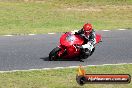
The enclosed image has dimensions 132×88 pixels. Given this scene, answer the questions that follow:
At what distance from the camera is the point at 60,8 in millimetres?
30422

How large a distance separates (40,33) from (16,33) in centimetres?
110

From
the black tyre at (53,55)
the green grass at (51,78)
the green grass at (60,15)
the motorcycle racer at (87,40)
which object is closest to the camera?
the green grass at (51,78)

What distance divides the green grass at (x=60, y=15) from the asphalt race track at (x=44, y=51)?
5.71 feet

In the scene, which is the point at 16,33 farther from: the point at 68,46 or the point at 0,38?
the point at 68,46

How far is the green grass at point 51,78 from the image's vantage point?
13.1 meters

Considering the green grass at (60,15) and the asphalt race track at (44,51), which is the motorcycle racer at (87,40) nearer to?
the asphalt race track at (44,51)

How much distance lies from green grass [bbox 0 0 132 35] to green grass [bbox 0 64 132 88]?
7.55 m

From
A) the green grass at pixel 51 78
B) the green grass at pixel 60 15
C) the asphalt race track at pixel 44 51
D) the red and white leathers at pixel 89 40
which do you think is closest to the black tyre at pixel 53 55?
the asphalt race track at pixel 44 51

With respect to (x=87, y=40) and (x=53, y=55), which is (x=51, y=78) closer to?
(x=53, y=55)

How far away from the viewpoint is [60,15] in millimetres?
28047

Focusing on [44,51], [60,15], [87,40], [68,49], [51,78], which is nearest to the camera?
[51,78]

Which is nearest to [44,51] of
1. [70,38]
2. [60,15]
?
[70,38]

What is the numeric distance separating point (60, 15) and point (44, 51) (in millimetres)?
9757

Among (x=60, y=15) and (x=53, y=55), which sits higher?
(x=53, y=55)
